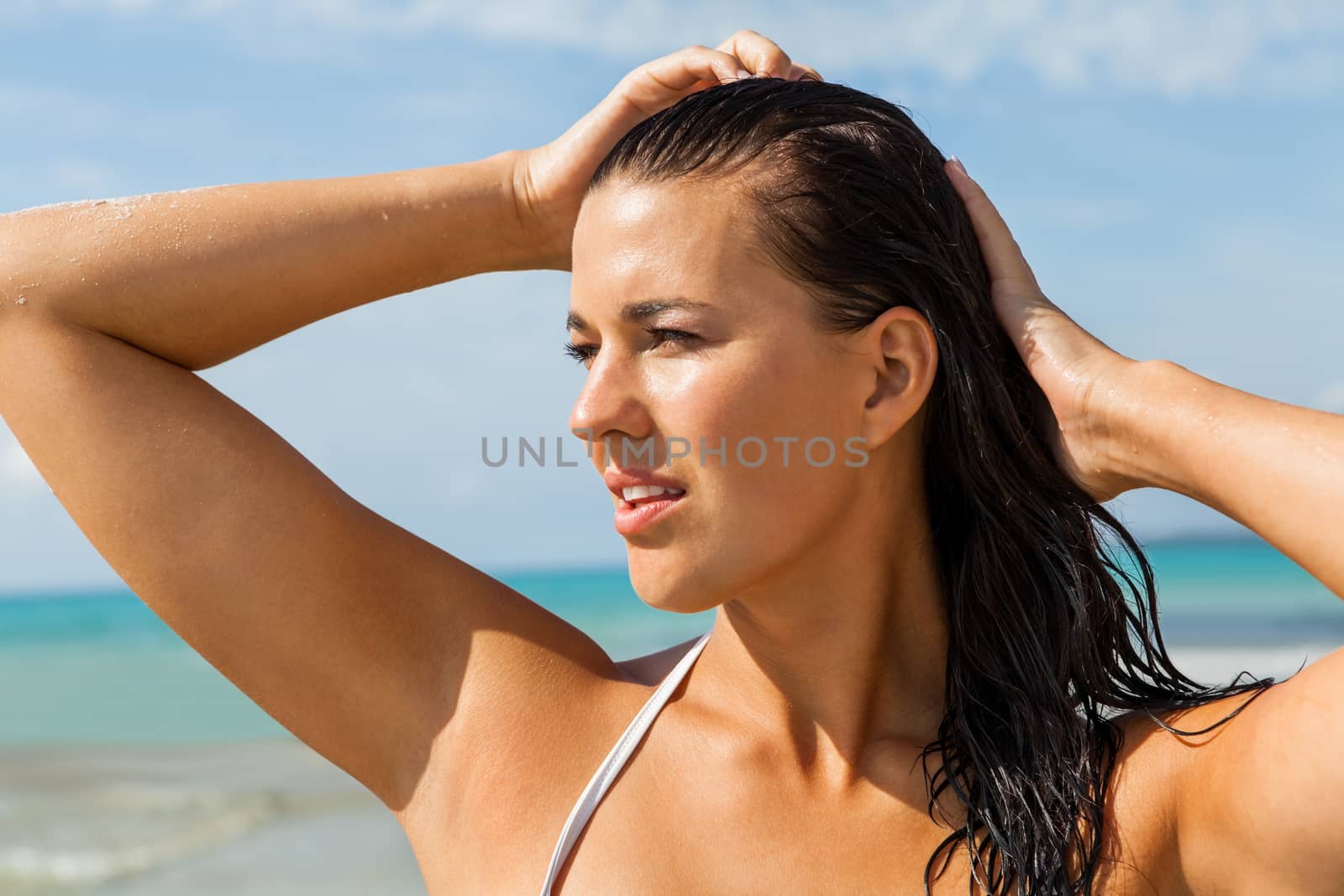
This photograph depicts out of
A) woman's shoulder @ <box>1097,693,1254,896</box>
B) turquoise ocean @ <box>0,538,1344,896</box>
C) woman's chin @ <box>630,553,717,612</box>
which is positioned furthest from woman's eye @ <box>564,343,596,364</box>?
turquoise ocean @ <box>0,538,1344,896</box>

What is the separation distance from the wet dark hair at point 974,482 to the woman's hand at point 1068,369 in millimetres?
33

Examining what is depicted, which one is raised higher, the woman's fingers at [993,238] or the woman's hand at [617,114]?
the woman's hand at [617,114]

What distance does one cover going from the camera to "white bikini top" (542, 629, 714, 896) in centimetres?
190

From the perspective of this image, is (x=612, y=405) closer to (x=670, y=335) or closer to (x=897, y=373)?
(x=670, y=335)

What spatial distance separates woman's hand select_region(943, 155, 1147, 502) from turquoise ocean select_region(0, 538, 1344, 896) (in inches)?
181

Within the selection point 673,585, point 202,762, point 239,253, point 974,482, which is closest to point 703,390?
point 673,585

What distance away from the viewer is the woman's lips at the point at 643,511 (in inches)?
73.5

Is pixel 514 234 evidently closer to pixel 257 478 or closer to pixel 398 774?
pixel 257 478

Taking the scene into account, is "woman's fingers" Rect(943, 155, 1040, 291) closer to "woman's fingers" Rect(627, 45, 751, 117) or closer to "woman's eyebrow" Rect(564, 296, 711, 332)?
"woman's fingers" Rect(627, 45, 751, 117)

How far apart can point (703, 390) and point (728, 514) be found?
188 millimetres

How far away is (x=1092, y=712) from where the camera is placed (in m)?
2.06

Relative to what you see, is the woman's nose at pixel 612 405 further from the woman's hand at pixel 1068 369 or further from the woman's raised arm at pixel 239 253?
the woman's hand at pixel 1068 369

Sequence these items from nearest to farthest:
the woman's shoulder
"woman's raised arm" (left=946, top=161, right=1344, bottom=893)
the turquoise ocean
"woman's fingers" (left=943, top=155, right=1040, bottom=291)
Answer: "woman's raised arm" (left=946, top=161, right=1344, bottom=893)
the woman's shoulder
"woman's fingers" (left=943, top=155, right=1040, bottom=291)
the turquoise ocean

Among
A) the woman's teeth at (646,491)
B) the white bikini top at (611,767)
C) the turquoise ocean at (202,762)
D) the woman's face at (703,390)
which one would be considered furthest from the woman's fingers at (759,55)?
the turquoise ocean at (202,762)
